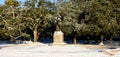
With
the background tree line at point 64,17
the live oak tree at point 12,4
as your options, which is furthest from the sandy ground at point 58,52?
the live oak tree at point 12,4

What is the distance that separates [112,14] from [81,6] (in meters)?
4.98

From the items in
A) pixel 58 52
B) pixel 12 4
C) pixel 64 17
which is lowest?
pixel 58 52

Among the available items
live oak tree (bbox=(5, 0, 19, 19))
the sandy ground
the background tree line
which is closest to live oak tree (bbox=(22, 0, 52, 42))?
the background tree line

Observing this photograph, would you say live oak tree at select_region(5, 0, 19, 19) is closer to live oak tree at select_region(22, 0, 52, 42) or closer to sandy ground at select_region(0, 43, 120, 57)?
live oak tree at select_region(22, 0, 52, 42)

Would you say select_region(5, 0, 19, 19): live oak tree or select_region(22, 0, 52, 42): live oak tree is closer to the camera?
select_region(5, 0, 19, 19): live oak tree

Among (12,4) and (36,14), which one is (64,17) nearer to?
(36,14)

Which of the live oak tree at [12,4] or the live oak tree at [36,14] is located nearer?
the live oak tree at [12,4]

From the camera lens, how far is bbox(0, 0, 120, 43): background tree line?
124 ft

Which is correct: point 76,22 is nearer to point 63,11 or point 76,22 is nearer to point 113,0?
point 63,11

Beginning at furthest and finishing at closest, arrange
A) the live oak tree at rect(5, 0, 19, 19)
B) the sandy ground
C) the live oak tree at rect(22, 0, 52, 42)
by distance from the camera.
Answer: the live oak tree at rect(22, 0, 52, 42), the live oak tree at rect(5, 0, 19, 19), the sandy ground

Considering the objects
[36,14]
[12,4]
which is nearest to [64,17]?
[36,14]

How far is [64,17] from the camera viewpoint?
4144cm

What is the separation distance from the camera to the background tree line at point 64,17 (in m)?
37.8

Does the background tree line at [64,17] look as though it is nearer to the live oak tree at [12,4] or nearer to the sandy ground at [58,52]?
the live oak tree at [12,4]
